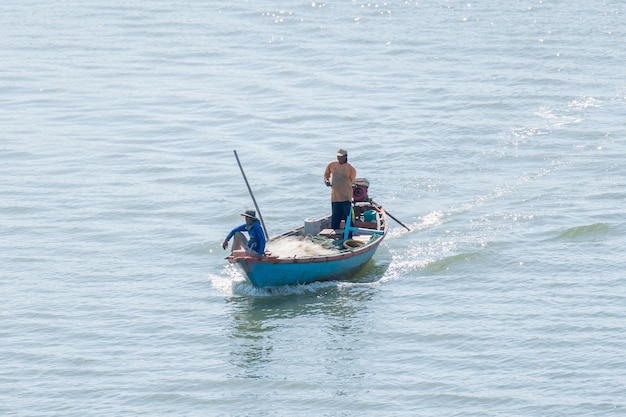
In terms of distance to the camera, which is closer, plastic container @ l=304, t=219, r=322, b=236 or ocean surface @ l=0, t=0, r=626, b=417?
ocean surface @ l=0, t=0, r=626, b=417

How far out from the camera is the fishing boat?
25.4 meters

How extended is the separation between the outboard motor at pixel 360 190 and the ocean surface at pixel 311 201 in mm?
1156

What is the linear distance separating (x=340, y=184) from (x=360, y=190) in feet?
6.32

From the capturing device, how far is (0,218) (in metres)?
32.0

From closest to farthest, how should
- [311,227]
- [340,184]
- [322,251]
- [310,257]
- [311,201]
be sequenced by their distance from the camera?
[310,257], [322,251], [340,184], [311,227], [311,201]

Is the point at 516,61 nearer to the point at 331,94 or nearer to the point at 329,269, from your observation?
the point at 331,94

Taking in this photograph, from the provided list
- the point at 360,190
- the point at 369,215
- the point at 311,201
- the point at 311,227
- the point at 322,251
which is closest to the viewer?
the point at 322,251

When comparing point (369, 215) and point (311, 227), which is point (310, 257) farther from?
point (369, 215)

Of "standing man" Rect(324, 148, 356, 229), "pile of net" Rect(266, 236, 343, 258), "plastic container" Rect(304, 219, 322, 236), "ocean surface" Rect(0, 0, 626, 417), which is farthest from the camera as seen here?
"plastic container" Rect(304, 219, 322, 236)

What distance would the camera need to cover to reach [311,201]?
32.3m

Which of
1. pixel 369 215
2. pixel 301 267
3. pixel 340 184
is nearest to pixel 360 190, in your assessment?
pixel 369 215

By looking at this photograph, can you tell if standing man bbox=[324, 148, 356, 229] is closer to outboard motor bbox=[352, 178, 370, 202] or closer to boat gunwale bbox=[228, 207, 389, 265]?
boat gunwale bbox=[228, 207, 389, 265]

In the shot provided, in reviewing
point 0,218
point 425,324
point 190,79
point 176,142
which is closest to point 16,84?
point 190,79

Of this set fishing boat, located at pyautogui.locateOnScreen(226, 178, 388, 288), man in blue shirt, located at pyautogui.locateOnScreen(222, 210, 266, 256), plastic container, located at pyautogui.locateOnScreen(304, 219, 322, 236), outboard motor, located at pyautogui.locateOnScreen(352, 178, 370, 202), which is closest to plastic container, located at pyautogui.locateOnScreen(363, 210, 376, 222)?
fishing boat, located at pyautogui.locateOnScreen(226, 178, 388, 288)
